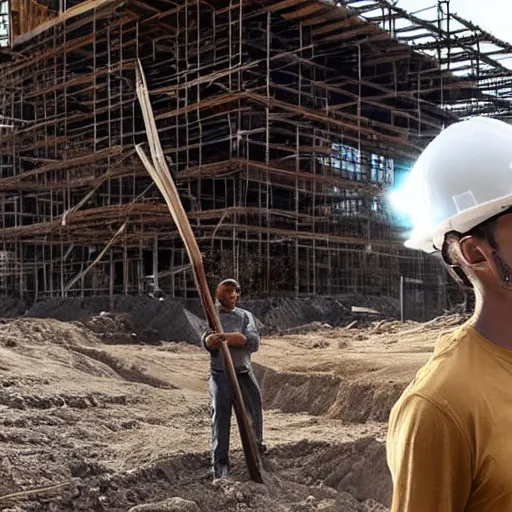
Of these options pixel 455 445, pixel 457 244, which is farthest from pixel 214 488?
pixel 455 445

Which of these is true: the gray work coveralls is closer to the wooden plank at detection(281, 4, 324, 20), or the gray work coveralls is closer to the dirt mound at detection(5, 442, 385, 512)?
the dirt mound at detection(5, 442, 385, 512)

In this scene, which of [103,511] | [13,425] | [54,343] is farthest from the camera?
[54,343]

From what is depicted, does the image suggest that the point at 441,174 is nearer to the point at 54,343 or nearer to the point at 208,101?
the point at 54,343

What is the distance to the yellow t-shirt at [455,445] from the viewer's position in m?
1.21

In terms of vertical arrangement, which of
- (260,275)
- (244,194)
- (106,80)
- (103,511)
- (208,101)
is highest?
(106,80)

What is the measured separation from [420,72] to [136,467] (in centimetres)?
1939

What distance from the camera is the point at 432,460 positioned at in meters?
1.21

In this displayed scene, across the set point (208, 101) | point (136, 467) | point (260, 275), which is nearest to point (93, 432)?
point (136, 467)

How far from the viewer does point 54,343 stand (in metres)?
13.9

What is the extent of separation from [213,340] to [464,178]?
14.5 ft

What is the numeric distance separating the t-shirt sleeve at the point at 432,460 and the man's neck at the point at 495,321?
0.70ft

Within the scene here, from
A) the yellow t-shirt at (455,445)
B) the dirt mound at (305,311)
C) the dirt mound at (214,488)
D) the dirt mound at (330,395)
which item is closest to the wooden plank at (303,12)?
the dirt mound at (305,311)

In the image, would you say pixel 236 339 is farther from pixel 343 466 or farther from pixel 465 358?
pixel 465 358

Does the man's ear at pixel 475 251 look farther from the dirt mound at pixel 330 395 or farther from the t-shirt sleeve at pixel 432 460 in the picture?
the dirt mound at pixel 330 395
